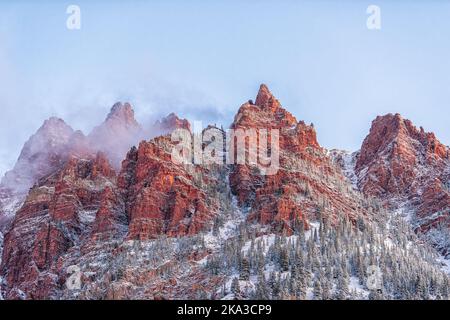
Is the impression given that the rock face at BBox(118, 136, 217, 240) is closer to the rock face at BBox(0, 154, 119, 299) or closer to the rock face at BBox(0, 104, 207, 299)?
the rock face at BBox(0, 104, 207, 299)

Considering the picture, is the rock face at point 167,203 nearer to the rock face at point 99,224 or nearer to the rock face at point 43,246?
the rock face at point 99,224

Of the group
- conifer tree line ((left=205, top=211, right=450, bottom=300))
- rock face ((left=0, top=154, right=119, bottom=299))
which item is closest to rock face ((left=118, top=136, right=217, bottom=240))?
rock face ((left=0, top=154, right=119, bottom=299))

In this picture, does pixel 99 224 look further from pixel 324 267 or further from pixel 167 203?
pixel 324 267

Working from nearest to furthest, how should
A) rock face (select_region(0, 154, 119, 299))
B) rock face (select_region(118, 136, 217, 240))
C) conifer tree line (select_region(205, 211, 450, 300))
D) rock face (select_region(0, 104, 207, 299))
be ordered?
conifer tree line (select_region(205, 211, 450, 300)), rock face (select_region(0, 154, 119, 299)), rock face (select_region(0, 104, 207, 299)), rock face (select_region(118, 136, 217, 240))

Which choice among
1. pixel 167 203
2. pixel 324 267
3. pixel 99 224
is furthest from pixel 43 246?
pixel 324 267

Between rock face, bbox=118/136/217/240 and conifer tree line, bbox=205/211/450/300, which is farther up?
rock face, bbox=118/136/217/240

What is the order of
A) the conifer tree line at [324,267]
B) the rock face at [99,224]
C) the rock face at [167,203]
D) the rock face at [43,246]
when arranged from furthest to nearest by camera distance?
1. the rock face at [167,203]
2. the rock face at [99,224]
3. the rock face at [43,246]
4. the conifer tree line at [324,267]

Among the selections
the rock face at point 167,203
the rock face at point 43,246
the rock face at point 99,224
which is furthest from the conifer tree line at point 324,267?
the rock face at point 43,246

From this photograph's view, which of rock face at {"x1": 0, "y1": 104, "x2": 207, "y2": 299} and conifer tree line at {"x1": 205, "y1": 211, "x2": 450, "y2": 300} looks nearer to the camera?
conifer tree line at {"x1": 205, "y1": 211, "x2": 450, "y2": 300}

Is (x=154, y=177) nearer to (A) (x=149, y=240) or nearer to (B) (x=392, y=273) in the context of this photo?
(A) (x=149, y=240)

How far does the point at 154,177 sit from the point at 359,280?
230 feet

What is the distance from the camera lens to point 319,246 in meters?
157
